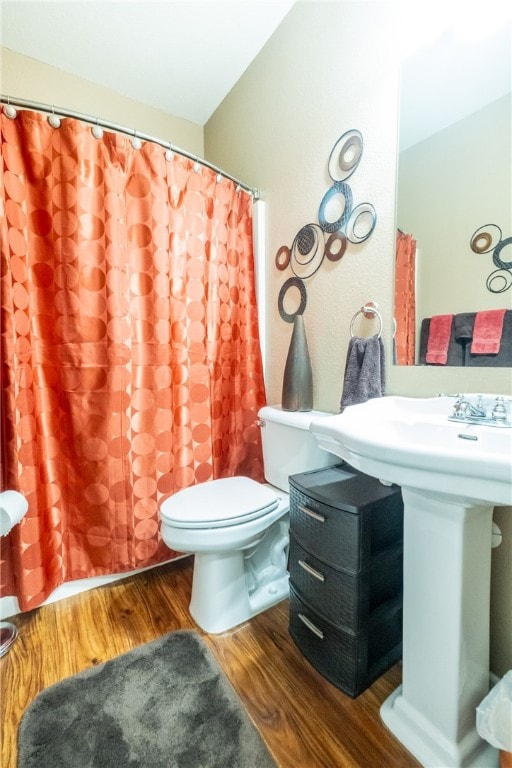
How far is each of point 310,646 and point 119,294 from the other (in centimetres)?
143

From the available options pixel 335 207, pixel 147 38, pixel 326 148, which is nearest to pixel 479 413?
pixel 335 207

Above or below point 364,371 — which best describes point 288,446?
below

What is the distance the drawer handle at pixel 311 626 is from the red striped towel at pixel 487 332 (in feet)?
3.17

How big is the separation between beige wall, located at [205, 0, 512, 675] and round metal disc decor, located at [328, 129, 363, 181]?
26mm

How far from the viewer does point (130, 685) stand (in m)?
Answer: 1.01

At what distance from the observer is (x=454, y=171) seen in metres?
0.98

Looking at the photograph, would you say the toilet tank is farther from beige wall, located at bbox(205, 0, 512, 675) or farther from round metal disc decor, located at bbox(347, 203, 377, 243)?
round metal disc decor, located at bbox(347, 203, 377, 243)

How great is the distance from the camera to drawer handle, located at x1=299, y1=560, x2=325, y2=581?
1.01 metres

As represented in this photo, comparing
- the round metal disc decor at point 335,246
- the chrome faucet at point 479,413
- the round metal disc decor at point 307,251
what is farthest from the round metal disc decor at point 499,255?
the round metal disc decor at point 307,251

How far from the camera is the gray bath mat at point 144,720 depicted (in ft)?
2.71

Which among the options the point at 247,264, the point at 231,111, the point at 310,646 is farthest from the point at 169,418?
the point at 231,111

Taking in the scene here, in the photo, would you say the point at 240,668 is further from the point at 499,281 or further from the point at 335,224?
the point at 335,224

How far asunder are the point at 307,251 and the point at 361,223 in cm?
29

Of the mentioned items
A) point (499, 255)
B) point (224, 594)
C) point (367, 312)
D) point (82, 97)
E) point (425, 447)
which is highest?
point (82, 97)
